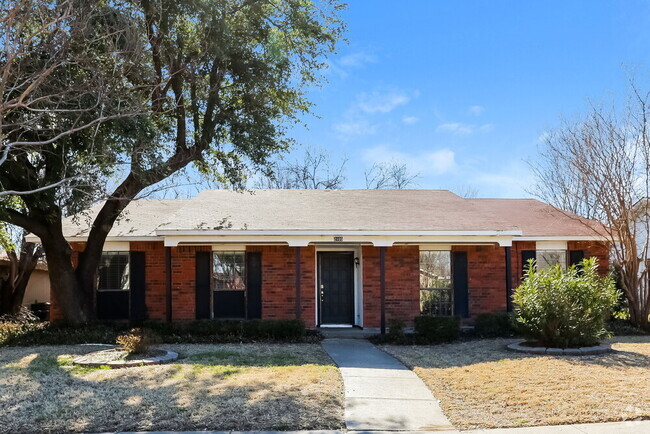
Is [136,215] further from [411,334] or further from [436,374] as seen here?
[436,374]

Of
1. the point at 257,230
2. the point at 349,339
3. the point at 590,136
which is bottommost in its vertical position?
the point at 349,339

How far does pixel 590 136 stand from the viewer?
15914 millimetres

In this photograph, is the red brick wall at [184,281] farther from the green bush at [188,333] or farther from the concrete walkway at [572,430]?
the concrete walkway at [572,430]

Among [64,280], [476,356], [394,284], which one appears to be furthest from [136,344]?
[394,284]

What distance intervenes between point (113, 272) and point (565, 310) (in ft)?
38.5

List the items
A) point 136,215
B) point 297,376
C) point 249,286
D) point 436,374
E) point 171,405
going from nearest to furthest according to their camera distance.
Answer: point 171,405
point 297,376
point 436,374
point 249,286
point 136,215

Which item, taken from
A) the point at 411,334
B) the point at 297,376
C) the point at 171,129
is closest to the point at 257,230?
the point at 171,129

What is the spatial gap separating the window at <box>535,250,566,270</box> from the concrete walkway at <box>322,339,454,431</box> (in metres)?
7.38

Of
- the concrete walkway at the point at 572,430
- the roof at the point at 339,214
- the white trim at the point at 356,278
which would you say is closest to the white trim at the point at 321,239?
the roof at the point at 339,214

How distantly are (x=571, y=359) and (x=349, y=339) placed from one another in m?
5.69

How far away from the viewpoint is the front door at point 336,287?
55.0 ft

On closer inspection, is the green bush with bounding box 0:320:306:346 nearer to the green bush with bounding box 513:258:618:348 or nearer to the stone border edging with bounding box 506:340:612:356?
the stone border edging with bounding box 506:340:612:356

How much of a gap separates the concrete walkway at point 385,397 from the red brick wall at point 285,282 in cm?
425

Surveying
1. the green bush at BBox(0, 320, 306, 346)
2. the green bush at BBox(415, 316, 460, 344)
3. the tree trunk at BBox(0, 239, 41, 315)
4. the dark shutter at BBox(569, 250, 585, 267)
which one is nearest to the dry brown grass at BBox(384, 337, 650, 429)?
the green bush at BBox(415, 316, 460, 344)
